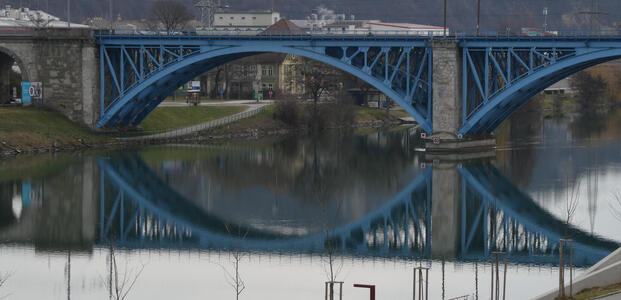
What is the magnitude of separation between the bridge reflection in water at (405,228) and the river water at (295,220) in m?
0.12

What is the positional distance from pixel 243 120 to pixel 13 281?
64.2 meters

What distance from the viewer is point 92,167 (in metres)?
69.8

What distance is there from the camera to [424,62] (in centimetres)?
7800

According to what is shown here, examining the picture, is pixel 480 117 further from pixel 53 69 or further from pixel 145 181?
pixel 53 69

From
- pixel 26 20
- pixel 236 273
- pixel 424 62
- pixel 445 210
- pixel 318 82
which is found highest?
pixel 26 20

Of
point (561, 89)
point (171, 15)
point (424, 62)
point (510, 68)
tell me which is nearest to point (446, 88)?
point (424, 62)

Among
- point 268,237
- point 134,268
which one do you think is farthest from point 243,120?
point 134,268

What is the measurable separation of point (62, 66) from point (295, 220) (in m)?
42.9

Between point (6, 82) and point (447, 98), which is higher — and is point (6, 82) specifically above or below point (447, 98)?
above

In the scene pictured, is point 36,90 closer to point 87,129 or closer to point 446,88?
point 87,129

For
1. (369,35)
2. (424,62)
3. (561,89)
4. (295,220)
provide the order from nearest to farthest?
1. (295,220)
2. (369,35)
3. (424,62)
4. (561,89)

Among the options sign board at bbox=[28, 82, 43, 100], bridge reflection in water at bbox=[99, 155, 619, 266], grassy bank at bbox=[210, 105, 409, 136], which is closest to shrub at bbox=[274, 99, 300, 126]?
grassy bank at bbox=[210, 105, 409, 136]

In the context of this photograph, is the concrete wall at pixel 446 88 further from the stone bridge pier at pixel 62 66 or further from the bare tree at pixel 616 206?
the stone bridge pier at pixel 62 66

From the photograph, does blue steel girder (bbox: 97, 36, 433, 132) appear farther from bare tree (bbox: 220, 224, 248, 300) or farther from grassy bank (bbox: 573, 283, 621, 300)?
grassy bank (bbox: 573, 283, 621, 300)
